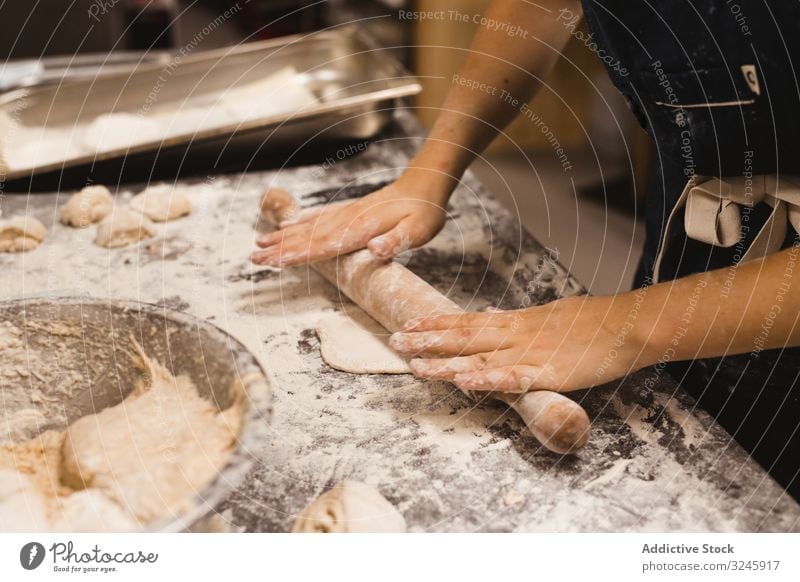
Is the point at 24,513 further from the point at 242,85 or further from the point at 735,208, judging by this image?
the point at 242,85

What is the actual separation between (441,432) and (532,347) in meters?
0.12

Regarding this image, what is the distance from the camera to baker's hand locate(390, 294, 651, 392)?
70 centimetres

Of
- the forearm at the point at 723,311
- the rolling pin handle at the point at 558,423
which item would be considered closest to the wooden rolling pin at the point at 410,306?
the rolling pin handle at the point at 558,423

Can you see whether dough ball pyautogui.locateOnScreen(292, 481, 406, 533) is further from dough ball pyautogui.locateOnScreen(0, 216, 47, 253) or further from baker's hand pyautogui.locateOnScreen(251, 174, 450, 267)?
dough ball pyautogui.locateOnScreen(0, 216, 47, 253)

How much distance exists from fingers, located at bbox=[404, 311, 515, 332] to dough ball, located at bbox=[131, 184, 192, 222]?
54cm

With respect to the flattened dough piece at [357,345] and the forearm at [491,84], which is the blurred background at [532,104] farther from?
the flattened dough piece at [357,345]

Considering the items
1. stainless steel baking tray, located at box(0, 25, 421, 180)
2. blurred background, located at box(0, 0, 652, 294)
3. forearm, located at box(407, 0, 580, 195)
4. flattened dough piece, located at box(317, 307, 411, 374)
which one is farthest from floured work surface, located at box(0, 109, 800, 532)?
blurred background, located at box(0, 0, 652, 294)

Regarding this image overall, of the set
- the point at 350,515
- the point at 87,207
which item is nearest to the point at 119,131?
the point at 87,207

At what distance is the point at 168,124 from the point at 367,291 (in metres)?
0.68

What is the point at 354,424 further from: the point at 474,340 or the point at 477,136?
the point at 477,136

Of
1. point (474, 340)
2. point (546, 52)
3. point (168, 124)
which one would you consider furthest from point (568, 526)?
point (168, 124)

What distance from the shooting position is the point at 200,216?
116cm

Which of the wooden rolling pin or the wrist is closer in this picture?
the wooden rolling pin

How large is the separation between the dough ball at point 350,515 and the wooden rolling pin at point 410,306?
6.0 inches
